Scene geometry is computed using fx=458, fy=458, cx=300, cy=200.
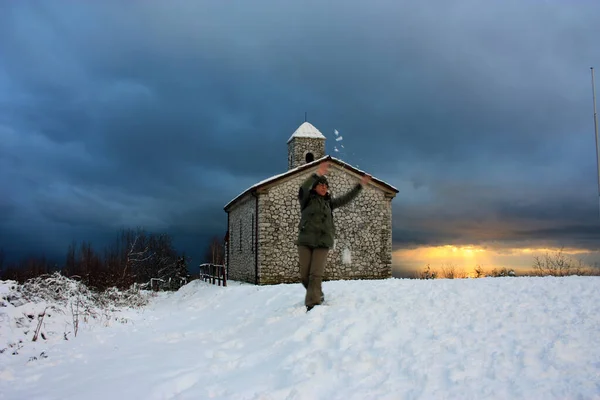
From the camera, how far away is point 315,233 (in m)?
8.52

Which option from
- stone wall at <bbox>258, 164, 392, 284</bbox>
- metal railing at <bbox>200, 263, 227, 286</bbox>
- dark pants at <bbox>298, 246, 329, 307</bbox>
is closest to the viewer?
dark pants at <bbox>298, 246, 329, 307</bbox>

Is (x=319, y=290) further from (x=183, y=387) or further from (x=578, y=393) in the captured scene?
(x=578, y=393)

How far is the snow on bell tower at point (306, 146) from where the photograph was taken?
27.9 meters

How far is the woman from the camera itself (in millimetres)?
8469

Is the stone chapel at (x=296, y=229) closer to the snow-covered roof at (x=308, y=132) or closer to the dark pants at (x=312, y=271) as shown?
the snow-covered roof at (x=308, y=132)

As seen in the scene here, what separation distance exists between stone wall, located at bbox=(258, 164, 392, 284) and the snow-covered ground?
10.6 meters

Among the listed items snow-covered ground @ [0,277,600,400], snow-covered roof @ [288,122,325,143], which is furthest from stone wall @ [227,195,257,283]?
snow-covered ground @ [0,277,600,400]

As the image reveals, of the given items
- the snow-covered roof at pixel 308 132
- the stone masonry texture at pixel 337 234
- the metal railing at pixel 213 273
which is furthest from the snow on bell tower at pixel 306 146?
the metal railing at pixel 213 273

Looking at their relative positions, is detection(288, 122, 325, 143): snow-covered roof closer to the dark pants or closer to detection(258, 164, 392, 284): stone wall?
detection(258, 164, 392, 284): stone wall

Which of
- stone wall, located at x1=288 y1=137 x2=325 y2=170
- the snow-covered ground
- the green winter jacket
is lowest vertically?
the snow-covered ground

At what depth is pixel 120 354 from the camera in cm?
773

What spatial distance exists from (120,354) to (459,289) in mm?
6791

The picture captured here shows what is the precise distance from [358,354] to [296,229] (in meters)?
15.3

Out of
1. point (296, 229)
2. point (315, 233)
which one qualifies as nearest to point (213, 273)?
point (296, 229)
